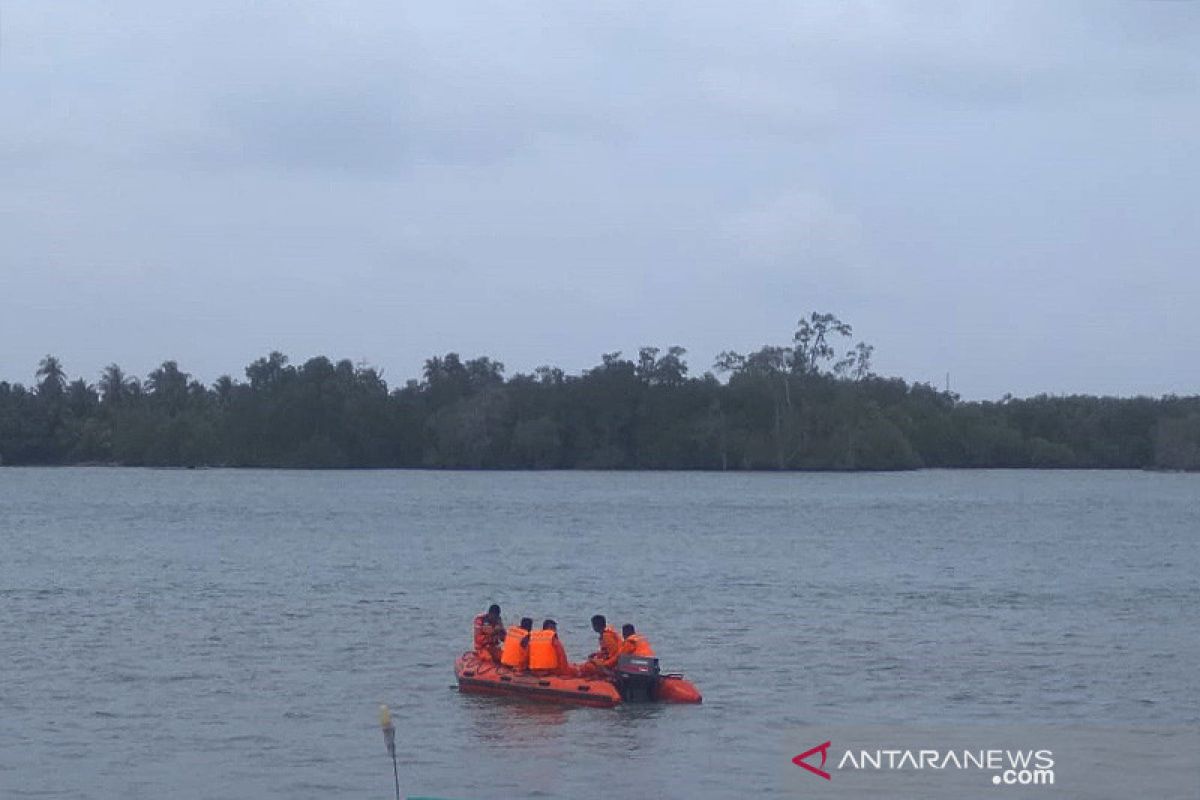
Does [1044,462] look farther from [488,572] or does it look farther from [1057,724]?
[1057,724]

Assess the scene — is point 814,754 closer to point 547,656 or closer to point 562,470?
point 547,656

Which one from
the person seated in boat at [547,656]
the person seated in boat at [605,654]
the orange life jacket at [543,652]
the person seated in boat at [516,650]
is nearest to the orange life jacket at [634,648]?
the person seated in boat at [605,654]

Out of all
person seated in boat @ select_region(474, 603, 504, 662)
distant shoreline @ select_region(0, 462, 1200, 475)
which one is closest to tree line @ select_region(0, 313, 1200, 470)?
distant shoreline @ select_region(0, 462, 1200, 475)

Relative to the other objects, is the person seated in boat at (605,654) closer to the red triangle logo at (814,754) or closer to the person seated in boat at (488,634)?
the person seated in boat at (488,634)

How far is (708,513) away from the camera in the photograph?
3440 inches

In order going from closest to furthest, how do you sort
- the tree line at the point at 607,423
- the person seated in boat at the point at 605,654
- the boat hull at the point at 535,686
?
the boat hull at the point at 535,686 < the person seated in boat at the point at 605,654 < the tree line at the point at 607,423

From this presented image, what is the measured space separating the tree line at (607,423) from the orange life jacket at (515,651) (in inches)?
4758

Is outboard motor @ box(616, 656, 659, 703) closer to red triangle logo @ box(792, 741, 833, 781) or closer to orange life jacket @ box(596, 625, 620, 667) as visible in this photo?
orange life jacket @ box(596, 625, 620, 667)

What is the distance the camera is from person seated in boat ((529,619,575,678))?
2397cm

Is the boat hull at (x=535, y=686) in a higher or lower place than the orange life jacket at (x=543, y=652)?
lower

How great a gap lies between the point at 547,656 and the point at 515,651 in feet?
1.67

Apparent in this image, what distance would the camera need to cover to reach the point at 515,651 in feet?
79.7

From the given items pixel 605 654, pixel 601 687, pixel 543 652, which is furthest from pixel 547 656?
pixel 601 687

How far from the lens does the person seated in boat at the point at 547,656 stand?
23969 mm
